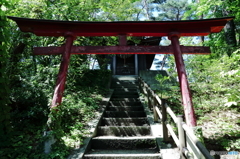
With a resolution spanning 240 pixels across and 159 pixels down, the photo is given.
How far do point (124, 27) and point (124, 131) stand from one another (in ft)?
10.3

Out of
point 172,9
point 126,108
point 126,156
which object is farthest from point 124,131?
point 172,9

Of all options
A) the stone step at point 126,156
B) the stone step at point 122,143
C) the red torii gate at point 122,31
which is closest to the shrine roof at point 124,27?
the red torii gate at point 122,31

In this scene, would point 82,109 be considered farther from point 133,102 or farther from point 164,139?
point 164,139

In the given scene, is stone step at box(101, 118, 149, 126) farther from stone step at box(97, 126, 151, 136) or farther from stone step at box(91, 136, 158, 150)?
stone step at box(91, 136, 158, 150)

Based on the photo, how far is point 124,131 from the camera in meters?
4.33

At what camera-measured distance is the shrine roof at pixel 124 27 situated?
4.35 meters

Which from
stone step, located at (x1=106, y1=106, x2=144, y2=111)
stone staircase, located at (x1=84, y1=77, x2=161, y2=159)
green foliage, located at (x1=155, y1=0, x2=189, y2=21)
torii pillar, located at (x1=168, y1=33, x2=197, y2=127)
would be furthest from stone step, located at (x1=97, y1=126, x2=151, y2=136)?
green foliage, located at (x1=155, y1=0, x2=189, y2=21)

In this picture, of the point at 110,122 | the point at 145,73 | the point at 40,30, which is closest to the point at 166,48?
the point at 110,122

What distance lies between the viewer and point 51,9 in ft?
19.9

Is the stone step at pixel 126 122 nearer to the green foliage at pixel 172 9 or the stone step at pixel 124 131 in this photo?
the stone step at pixel 124 131

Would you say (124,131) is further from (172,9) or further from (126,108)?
(172,9)

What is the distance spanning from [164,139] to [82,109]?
299 centimetres

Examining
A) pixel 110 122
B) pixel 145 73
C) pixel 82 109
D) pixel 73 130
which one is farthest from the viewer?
pixel 145 73

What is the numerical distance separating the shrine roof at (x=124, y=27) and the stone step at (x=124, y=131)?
2.91 metres
